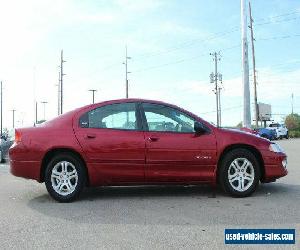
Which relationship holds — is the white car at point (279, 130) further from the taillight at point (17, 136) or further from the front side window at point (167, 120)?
the taillight at point (17, 136)

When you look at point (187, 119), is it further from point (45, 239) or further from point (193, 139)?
point (45, 239)

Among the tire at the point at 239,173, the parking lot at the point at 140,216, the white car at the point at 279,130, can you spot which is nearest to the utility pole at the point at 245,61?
the parking lot at the point at 140,216

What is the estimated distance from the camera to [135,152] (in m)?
7.14

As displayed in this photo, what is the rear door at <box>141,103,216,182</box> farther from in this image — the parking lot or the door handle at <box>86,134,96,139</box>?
the door handle at <box>86,134,96,139</box>

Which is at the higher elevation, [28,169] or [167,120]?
[167,120]

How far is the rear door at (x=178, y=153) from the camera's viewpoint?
716 cm

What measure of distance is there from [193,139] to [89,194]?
204cm

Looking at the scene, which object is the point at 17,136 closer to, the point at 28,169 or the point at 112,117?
the point at 28,169

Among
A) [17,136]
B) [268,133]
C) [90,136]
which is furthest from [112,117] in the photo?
[268,133]

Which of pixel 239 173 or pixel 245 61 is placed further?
pixel 245 61

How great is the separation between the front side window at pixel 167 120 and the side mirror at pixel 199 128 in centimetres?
8

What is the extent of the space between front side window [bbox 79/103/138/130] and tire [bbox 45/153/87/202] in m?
0.62

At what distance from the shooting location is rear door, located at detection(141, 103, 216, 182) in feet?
23.5

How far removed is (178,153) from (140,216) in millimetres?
1446
